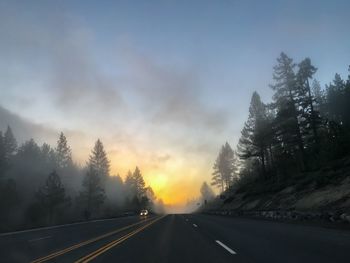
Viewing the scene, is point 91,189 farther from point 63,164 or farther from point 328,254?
point 328,254

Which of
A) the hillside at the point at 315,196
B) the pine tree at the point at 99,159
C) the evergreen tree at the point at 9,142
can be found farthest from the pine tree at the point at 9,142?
the hillside at the point at 315,196

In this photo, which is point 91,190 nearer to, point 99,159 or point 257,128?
point 99,159

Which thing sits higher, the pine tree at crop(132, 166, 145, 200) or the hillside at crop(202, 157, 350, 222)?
the pine tree at crop(132, 166, 145, 200)

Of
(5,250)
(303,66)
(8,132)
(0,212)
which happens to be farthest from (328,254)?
(8,132)

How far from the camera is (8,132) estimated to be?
358 feet

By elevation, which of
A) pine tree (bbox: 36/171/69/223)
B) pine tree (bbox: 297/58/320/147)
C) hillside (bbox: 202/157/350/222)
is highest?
pine tree (bbox: 297/58/320/147)

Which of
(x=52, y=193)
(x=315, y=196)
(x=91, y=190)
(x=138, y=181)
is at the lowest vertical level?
(x=315, y=196)

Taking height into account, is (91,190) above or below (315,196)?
above

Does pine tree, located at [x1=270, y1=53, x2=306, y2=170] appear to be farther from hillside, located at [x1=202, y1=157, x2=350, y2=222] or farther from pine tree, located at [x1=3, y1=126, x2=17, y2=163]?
pine tree, located at [x1=3, y1=126, x2=17, y2=163]

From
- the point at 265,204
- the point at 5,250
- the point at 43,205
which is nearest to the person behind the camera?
the point at 5,250

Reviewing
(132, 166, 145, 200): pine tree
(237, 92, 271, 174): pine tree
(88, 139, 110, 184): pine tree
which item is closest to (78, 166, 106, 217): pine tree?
(88, 139, 110, 184): pine tree

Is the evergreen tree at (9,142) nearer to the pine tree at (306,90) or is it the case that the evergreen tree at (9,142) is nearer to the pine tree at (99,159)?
the pine tree at (99,159)

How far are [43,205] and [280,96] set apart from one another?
5383 centimetres

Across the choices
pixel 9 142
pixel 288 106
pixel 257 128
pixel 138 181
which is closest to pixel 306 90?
pixel 288 106
